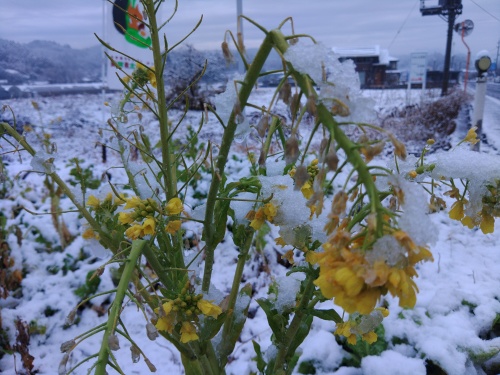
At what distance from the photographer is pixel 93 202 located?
64cm

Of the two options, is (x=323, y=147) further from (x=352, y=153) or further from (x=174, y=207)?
(x=174, y=207)

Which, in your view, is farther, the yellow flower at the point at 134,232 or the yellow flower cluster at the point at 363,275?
the yellow flower at the point at 134,232

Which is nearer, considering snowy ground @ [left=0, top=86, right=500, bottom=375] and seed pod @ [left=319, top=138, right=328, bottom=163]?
seed pod @ [left=319, top=138, right=328, bottom=163]

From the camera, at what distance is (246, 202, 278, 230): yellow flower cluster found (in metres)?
0.55

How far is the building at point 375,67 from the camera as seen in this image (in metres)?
7.08

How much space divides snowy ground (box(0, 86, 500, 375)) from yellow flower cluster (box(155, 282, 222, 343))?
606 millimetres

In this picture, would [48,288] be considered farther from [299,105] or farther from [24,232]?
[299,105]

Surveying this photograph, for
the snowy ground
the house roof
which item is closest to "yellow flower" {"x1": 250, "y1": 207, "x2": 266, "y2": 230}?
the snowy ground

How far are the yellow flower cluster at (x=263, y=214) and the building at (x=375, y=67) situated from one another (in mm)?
6849

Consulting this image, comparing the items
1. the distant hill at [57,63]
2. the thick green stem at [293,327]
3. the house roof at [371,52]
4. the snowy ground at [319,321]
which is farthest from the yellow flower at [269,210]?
the house roof at [371,52]

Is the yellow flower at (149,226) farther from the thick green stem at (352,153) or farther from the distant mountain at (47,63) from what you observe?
the distant mountain at (47,63)

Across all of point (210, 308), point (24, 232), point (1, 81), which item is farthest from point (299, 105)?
point (1, 81)

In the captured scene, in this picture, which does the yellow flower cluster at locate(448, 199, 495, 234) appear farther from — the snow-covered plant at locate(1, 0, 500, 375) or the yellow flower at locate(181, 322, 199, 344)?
the yellow flower at locate(181, 322, 199, 344)

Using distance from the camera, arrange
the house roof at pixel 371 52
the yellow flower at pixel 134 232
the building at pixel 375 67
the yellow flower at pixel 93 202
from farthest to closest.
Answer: the building at pixel 375 67 → the house roof at pixel 371 52 → the yellow flower at pixel 93 202 → the yellow flower at pixel 134 232
